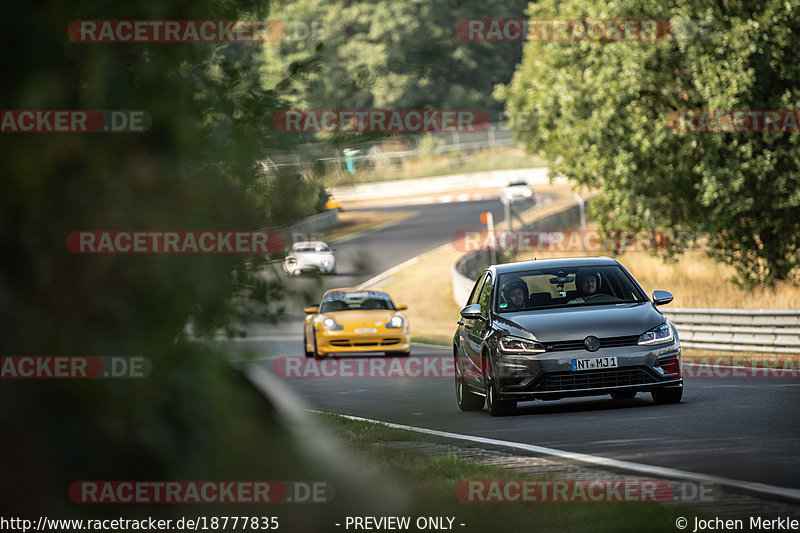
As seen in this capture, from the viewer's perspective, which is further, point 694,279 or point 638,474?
point 694,279

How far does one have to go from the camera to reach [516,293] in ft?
46.3

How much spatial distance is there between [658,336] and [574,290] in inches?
58.6

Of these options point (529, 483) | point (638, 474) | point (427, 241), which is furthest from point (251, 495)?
point (427, 241)

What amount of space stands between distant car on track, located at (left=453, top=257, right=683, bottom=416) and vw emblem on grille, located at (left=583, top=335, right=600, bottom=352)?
0.4 inches

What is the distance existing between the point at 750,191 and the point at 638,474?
22.9 metres

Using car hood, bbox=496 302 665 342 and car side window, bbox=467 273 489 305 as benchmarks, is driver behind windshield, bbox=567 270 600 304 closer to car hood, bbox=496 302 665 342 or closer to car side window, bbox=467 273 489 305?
car hood, bbox=496 302 665 342

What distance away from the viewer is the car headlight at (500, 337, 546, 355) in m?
12.9

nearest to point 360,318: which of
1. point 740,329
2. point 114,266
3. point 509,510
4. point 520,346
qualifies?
point 740,329

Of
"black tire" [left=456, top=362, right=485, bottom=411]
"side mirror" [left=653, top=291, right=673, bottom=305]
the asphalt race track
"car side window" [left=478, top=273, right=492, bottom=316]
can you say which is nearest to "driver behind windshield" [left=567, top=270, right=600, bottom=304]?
"side mirror" [left=653, top=291, right=673, bottom=305]

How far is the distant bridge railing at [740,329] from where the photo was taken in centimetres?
2191

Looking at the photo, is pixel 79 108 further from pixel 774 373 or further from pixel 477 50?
pixel 477 50

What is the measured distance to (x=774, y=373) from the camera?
1770 cm

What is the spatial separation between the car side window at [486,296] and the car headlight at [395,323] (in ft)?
29.4

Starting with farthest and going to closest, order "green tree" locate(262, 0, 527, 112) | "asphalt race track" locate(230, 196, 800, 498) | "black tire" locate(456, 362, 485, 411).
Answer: "black tire" locate(456, 362, 485, 411), "asphalt race track" locate(230, 196, 800, 498), "green tree" locate(262, 0, 527, 112)
